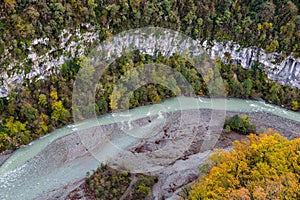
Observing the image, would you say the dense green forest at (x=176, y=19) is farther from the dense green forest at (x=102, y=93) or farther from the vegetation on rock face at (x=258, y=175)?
the vegetation on rock face at (x=258, y=175)

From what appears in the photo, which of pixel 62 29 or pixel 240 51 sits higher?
pixel 62 29

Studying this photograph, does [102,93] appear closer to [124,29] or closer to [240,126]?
[124,29]

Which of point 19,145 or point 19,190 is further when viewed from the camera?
point 19,145

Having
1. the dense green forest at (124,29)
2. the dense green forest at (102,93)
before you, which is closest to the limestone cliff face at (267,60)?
the dense green forest at (124,29)

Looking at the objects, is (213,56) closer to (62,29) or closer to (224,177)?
(62,29)

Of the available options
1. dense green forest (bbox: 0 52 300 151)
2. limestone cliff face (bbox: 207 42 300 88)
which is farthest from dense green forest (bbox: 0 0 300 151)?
limestone cliff face (bbox: 207 42 300 88)

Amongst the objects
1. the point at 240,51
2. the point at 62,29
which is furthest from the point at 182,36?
the point at 62,29

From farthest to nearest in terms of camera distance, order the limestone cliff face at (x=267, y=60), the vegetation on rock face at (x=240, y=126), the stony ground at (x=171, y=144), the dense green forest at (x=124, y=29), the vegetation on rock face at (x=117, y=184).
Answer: the limestone cliff face at (x=267, y=60) → the vegetation on rock face at (x=240, y=126) → the dense green forest at (x=124, y=29) → the stony ground at (x=171, y=144) → the vegetation on rock face at (x=117, y=184)
